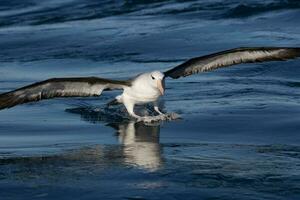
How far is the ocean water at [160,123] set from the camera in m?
9.66

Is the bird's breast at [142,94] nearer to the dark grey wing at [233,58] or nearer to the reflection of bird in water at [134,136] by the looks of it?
the reflection of bird in water at [134,136]

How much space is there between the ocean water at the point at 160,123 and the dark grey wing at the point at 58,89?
40cm

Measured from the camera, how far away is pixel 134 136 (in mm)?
12398

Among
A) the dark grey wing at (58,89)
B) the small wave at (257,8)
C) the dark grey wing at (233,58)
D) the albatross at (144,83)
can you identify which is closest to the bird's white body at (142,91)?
the albatross at (144,83)

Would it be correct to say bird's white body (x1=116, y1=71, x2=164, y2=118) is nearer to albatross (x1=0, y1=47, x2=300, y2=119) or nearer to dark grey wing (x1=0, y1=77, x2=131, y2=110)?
albatross (x1=0, y1=47, x2=300, y2=119)

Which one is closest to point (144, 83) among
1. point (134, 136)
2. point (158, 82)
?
point (158, 82)

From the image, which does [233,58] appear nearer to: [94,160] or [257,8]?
[94,160]

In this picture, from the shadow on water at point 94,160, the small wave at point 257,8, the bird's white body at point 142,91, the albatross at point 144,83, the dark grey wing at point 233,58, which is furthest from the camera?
the small wave at point 257,8

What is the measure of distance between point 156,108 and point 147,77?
50cm

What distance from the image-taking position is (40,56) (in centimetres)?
1984

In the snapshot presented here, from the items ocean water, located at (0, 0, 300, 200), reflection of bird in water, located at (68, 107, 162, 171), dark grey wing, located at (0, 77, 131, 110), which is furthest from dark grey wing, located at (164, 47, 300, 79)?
reflection of bird in water, located at (68, 107, 162, 171)

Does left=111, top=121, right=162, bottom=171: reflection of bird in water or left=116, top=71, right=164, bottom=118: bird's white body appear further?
left=116, top=71, right=164, bottom=118: bird's white body

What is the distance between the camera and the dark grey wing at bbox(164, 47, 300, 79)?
13.4 m

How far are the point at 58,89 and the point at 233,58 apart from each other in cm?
247
